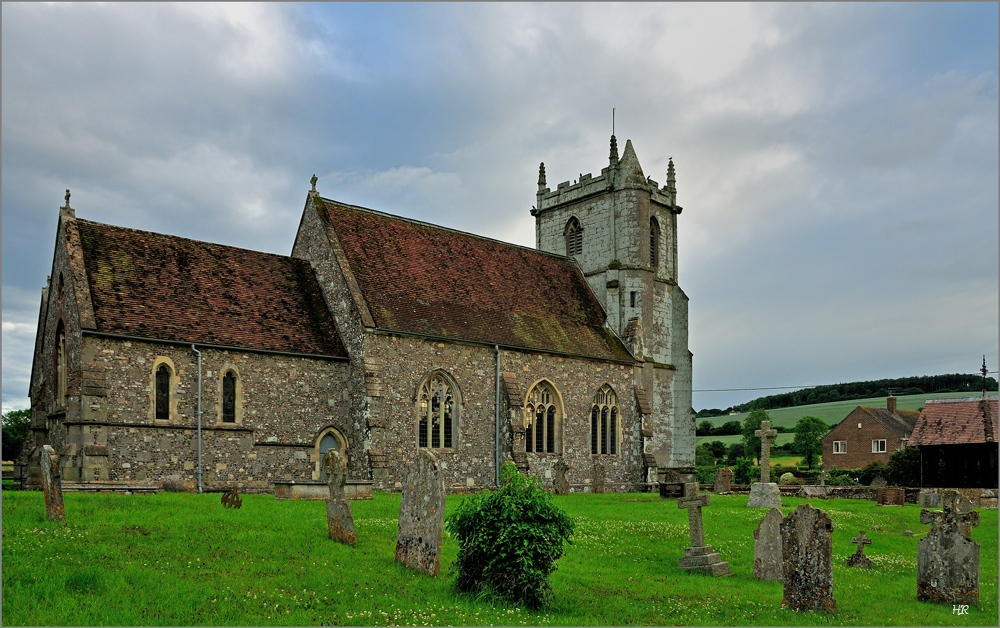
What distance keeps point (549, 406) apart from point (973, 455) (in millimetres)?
21083

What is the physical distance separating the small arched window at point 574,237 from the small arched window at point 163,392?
23.0 metres

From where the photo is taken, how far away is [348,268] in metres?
28.2

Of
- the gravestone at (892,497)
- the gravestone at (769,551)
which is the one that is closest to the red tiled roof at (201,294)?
the gravestone at (769,551)

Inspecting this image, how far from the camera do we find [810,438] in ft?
227

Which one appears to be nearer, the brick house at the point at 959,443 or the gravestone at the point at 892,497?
the gravestone at the point at 892,497

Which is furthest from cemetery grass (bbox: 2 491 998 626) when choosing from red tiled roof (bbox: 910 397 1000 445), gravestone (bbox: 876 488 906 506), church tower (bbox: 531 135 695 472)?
red tiled roof (bbox: 910 397 1000 445)

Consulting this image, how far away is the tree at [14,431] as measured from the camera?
53000 mm

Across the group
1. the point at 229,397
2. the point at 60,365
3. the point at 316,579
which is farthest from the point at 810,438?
the point at 316,579

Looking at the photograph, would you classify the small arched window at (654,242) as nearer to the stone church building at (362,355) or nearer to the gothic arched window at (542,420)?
the stone church building at (362,355)

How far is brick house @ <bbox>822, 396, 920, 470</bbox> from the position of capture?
60.8 m

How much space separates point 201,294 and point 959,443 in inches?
1337

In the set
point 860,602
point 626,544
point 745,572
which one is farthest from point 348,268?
point 860,602

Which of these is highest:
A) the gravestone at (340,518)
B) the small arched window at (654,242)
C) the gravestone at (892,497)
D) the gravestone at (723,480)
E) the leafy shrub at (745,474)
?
the small arched window at (654,242)

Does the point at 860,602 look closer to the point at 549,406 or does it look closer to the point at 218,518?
the point at 218,518
